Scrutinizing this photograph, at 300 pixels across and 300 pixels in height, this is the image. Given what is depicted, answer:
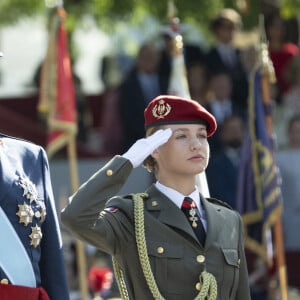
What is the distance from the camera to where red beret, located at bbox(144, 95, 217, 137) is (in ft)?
19.7

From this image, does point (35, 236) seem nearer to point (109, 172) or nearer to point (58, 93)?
point (109, 172)

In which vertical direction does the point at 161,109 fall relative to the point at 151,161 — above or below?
above

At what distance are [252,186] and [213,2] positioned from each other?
3.48 m

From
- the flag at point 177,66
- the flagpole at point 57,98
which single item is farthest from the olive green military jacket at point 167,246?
the flagpole at point 57,98

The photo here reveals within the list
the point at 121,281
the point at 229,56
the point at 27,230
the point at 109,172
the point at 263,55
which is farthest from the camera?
the point at 229,56

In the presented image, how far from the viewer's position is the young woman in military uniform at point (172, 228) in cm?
585

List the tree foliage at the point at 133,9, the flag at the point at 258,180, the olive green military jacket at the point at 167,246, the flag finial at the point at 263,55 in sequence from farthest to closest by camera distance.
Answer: the tree foliage at the point at 133,9, the flag at the point at 258,180, the flag finial at the point at 263,55, the olive green military jacket at the point at 167,246

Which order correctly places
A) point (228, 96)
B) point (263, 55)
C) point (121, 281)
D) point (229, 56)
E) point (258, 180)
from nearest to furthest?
point (121, 281)
point (263, 55)
point (258, 180)
point (228, 96)
point (229, 56)

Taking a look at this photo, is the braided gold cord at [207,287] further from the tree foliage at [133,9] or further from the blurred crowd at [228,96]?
the tree foliage at [133,9]

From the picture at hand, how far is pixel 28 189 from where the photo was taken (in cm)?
548

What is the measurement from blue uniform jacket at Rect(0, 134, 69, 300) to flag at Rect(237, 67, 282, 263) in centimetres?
467

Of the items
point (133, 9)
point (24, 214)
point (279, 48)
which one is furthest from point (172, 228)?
point (133, 9)

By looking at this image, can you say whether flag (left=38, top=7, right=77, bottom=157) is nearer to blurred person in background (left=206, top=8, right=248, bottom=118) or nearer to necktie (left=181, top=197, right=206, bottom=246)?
blurred person in background (left=206, top=8, right=248, bottom=118)

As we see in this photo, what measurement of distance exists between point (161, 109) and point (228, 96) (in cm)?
601
